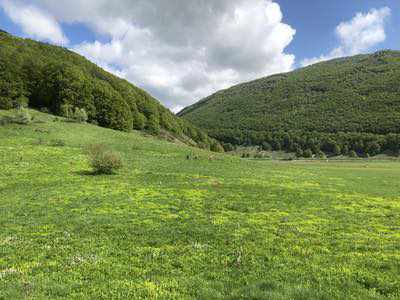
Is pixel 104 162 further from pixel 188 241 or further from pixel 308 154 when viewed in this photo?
pixel 308 154

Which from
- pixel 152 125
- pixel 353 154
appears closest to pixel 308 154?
pixel 353 154

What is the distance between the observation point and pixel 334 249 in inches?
473

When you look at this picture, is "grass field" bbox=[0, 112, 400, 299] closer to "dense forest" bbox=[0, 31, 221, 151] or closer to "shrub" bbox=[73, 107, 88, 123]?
"shrub" bbox=[73, 107, 88, 123]

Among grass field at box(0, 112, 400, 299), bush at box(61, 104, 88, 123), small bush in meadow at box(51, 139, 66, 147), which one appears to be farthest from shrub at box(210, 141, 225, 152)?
grass field at box(0, 112, 400, 299)

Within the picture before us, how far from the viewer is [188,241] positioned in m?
12.6

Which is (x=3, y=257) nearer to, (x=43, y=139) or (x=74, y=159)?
(x=74, y=159)

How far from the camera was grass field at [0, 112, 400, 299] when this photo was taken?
8305 mm

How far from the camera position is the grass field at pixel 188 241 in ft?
27.2

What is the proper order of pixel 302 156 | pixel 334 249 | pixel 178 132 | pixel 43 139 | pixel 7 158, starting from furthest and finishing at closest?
pixel 302 156
pixel 178 132
pixel 43 139
pixel 7 158
pixel 334 249

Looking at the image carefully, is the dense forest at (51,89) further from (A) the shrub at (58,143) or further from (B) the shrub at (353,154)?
(B) the shrub at (353,154)

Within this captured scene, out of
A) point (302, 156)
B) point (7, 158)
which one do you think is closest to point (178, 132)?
point (7, 158)

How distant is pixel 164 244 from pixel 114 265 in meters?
2.81

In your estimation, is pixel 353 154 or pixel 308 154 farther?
pixel 308 154

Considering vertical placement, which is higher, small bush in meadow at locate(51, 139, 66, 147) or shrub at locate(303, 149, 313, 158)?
small bush in meadow at locate(51, 139, 66, 147)
